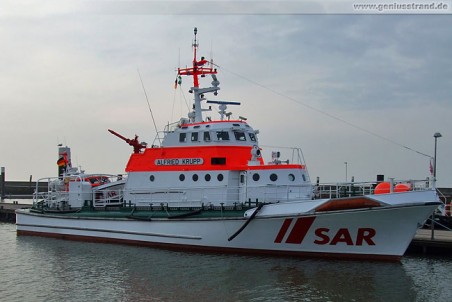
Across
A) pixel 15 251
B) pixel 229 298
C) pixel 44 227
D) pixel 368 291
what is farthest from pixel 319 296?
pixel 44 227

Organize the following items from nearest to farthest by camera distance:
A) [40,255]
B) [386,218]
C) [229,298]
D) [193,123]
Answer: [229,298], [386,218], [40,255], [193,123]

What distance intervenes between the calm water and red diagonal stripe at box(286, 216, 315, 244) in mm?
684

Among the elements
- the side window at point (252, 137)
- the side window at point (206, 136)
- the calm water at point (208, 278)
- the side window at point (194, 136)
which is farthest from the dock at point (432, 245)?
the side window at point (194, 136)

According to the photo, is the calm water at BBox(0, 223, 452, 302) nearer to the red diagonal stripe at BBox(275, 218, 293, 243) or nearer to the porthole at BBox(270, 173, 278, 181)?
the red diagonal stripe at BBox(275, 218, 293, 243)

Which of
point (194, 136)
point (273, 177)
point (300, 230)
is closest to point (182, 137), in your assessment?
point (194, 136)

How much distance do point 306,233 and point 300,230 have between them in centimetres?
21

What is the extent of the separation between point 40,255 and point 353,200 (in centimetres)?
1137

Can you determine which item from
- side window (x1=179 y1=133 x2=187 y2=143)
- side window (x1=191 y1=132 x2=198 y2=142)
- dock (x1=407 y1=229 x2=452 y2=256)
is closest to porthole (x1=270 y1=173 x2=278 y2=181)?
side window (x1=191 y1=132 x2=198 y2=142)

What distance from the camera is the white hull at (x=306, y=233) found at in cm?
1566

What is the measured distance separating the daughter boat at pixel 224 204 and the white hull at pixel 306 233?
3 cm

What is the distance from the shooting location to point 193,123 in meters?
20.0

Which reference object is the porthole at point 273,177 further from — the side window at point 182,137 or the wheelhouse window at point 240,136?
the side window at point 182,137

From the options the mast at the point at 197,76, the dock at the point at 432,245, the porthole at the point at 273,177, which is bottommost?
the dock at the point at 432,245

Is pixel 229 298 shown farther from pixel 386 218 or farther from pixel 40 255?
pixel 40 255
